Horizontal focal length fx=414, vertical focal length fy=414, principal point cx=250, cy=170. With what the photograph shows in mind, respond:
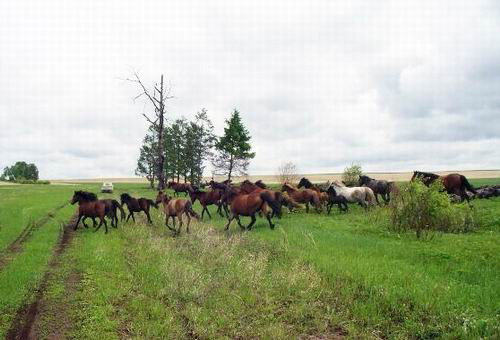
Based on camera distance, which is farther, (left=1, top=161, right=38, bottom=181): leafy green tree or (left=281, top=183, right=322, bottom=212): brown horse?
(left=1, top=161, right=38, bottom=181): leafy green tree

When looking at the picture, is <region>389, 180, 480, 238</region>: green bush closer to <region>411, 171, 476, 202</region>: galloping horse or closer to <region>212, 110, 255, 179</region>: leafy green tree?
<region>411, 171, 476, 202</region>: galloping horse

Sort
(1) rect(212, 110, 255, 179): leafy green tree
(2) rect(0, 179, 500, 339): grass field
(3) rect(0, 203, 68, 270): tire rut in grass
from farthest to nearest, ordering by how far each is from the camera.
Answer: (1) rect(212, 110, 255, 179): leafy green tree → (3) rect(0, 203, 68, 270): tire rut in grass → (2) rect(0, 179, 500, 339): grass field

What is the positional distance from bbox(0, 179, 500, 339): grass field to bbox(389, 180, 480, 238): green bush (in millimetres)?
1127

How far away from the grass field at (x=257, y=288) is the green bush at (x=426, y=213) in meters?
1.13

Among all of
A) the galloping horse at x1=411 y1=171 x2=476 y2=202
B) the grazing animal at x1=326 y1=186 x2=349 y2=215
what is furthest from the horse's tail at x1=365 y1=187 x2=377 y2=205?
the galloping horse at x1=411 y1=171 x2=476 y2=202

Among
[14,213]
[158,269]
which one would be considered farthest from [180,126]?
[158,269]

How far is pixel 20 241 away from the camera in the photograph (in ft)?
58.0

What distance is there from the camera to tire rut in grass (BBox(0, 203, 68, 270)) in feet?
47.2

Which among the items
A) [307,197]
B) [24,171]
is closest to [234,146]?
[307,197]

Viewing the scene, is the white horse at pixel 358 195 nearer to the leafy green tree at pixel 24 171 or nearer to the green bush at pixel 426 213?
the green bush at pixel 426 213

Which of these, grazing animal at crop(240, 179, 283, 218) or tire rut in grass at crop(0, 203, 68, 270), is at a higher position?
grazing animal at crop(240, 179, 283, 218)

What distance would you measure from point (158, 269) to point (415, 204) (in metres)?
10.8

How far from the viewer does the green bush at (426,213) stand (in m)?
16.9

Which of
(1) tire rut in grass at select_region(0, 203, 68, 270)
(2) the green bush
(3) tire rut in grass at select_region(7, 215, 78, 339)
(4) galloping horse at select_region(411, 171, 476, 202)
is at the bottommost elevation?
(3) tire rut in grass at select_region(7, 215, 78, 339)
